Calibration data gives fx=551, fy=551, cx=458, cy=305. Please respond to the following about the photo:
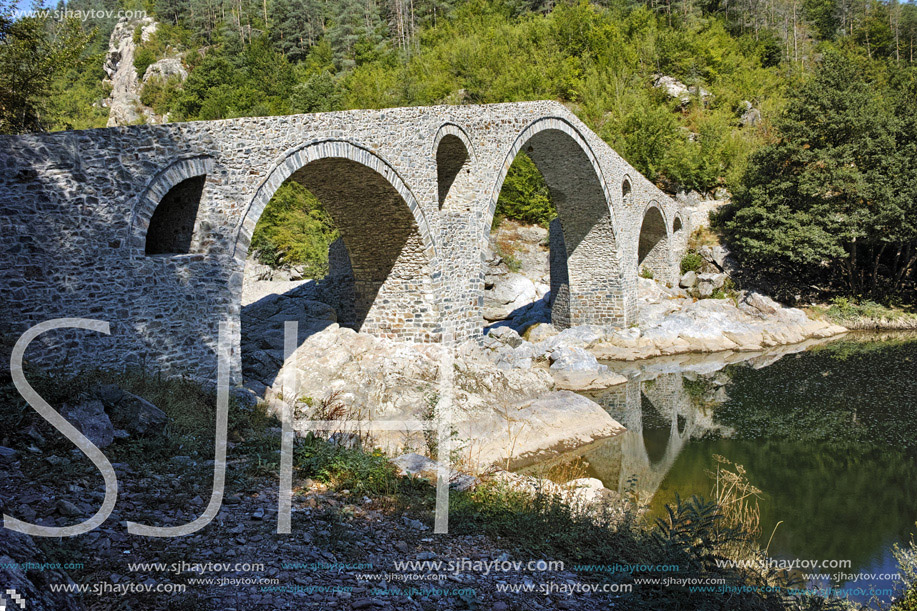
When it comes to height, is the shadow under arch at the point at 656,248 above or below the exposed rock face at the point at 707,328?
above

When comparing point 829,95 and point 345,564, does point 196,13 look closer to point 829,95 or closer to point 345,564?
point 829,95

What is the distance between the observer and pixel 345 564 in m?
3.50

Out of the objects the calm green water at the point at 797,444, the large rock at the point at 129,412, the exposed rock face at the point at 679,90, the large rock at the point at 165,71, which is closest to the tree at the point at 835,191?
the calm green water at the point at 797,444

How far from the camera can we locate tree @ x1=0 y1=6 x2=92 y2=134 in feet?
35.0

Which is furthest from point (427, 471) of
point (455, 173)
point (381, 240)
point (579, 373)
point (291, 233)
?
point (291, 233)

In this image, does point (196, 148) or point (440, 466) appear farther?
point (196, 148)

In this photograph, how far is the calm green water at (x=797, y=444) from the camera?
671cm

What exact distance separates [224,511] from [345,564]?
3.43 ft

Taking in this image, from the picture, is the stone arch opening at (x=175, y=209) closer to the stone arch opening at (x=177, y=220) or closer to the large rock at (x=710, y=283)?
the stone arch opening at (x=177, y=220)

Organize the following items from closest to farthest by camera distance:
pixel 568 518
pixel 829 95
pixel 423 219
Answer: pixel 568 518 < pixel 423 219 < pixel 829 95

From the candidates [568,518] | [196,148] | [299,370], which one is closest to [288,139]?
[196,148]

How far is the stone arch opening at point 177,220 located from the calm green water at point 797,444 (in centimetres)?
707

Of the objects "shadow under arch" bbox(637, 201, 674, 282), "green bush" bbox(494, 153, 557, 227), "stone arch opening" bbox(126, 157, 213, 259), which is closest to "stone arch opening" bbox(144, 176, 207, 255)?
"stone arch opening" bbox(126, 157, 213, 259)

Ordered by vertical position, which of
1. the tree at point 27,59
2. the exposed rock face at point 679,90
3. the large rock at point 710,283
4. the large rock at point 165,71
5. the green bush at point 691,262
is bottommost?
the large rock at point 710,283
